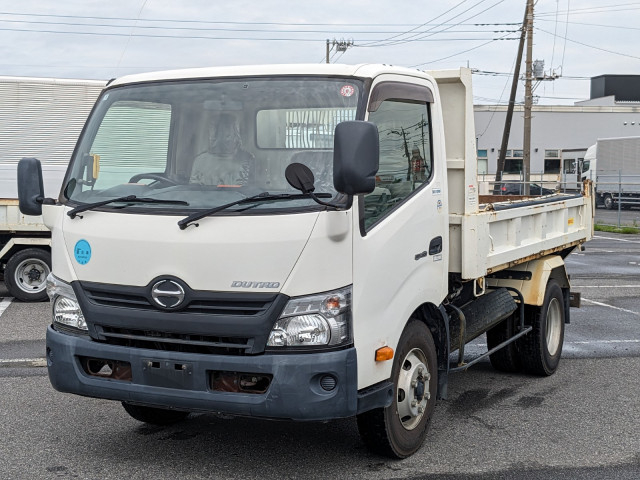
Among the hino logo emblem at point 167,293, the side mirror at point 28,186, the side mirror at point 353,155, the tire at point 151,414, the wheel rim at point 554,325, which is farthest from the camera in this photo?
the wheel rim at point 554,325

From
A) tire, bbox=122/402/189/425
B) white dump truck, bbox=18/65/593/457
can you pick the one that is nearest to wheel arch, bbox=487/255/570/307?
white dump truck, bbox=18/65/593/457

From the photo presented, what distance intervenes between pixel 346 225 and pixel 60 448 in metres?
2.46

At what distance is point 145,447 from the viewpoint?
18.7 feet

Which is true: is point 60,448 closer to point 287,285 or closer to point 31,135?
point 287,285

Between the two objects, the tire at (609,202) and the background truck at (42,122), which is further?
the tire at (609,202)

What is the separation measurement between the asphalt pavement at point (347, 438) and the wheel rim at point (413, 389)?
0.27 meters

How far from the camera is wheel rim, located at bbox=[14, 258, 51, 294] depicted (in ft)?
40.5

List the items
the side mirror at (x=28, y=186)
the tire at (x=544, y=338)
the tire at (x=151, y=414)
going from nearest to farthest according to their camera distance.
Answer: the side mirror at (x=28, y=186), the tire at (x=151, y=414), the tire at (x=544, y=338)

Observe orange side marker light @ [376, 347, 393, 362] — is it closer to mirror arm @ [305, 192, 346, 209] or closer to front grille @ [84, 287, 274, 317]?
front grille @ [84, 287, 274, 317]

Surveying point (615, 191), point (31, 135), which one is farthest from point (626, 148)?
point (31, 135)

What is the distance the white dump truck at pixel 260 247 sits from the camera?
460 centimetres

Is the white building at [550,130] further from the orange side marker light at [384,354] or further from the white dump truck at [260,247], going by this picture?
the orange side marker light at [384,354]

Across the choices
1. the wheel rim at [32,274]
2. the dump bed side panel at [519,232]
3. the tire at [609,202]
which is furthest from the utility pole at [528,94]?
the dump bed side panel at [519,232]

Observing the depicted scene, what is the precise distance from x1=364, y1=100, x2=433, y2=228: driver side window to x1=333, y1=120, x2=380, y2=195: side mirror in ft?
1.33
